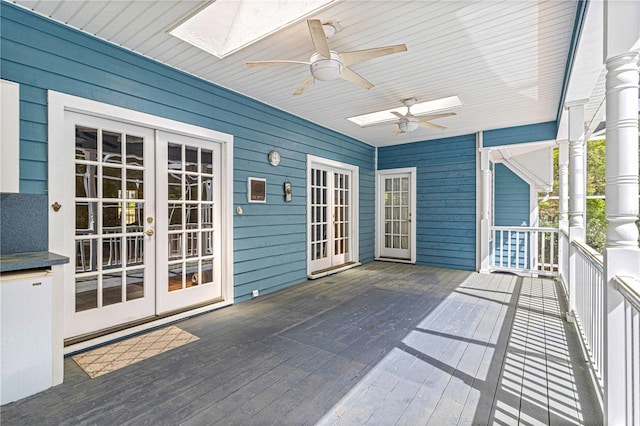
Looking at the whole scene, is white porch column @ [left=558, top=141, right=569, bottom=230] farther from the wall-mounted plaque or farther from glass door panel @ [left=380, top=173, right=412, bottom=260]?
the wall-mounted plaque

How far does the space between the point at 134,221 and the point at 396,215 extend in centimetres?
539

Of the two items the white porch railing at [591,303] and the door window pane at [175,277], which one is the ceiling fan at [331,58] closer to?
the white porch railing at [591,303]

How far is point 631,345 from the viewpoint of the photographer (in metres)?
1.43

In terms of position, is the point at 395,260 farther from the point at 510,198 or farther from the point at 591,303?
the point at 591,303

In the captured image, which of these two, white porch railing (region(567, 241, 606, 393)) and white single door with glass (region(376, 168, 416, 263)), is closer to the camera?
white porch railing (region(567, 241, 606, 393))

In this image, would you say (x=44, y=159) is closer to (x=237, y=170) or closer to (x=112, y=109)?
(x=112, y=109)

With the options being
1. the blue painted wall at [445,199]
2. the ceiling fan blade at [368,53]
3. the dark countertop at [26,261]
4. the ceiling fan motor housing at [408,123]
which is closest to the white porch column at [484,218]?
the blue painted wall at [445,199]

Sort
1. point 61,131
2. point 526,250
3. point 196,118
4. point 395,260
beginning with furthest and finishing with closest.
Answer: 1. point 395,260
2. point 526,250
3. point 196,118
4. point 61,131

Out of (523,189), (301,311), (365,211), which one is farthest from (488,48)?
(523,189)

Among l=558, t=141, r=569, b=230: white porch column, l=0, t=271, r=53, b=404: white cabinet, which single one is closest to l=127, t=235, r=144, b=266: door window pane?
l=0, t=271, r=53, b=404: white cabinet

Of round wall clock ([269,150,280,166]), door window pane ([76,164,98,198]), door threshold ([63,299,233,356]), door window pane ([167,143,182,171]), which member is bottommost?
door threshold ([63,299,233,356])

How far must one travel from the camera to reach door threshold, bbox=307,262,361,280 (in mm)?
5241

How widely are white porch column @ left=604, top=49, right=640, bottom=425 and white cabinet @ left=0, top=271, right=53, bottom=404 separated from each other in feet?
10.9

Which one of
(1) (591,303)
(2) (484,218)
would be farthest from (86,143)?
(2) (484,218)
